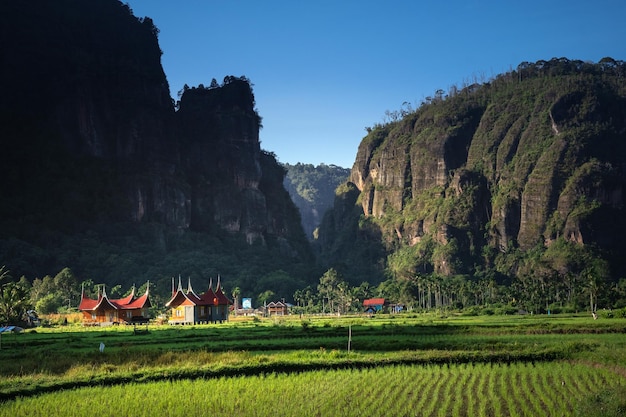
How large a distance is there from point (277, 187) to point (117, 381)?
525 ft

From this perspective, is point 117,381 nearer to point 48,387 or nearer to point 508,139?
point 48,387

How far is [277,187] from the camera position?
187 meters

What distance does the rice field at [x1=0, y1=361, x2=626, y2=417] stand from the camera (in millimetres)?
21969

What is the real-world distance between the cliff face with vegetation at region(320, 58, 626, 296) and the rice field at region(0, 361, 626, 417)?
106m

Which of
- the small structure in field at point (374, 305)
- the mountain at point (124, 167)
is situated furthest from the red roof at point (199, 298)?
the small structure in field at point (374, 305)

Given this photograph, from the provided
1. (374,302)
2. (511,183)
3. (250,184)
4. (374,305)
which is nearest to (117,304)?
(374,305)

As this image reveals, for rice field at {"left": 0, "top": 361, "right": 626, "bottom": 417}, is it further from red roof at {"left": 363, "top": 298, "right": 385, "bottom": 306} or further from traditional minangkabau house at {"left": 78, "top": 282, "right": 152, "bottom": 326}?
red roof at {"left": 363, "top": 298, "right": 385, "bottom": 306}

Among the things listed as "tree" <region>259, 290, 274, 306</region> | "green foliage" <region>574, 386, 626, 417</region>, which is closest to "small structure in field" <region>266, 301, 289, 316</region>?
"tree" <region>259, 290, 274, 306</region>

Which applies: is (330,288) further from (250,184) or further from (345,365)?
(345,365)

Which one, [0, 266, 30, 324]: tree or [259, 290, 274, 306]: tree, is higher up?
[259, 290, 274, 306]: tree

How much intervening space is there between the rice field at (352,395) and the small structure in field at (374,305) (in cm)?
8746

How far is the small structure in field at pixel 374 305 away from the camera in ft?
386

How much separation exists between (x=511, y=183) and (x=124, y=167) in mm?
87928

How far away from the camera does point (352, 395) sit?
24.4 meters
